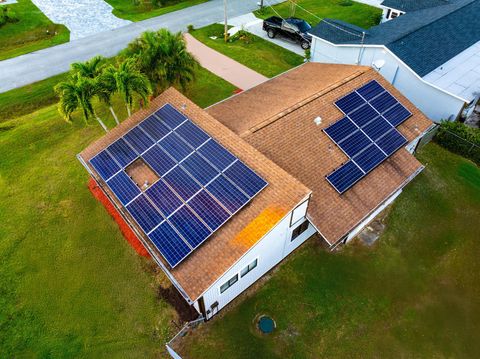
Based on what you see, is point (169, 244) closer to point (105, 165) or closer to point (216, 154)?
point (216, 154)

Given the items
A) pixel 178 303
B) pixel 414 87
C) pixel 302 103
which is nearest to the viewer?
pixel 178 303

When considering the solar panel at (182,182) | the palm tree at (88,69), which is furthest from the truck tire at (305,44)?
the solar panel at (182,182)

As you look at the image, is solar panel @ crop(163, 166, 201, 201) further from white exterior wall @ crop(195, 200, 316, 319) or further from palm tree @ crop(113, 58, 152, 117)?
palm tree @ crop(113, 58, 152, 117)

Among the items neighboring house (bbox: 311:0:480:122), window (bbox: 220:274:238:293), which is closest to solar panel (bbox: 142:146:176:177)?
window (bbox: 220:274:238:293)

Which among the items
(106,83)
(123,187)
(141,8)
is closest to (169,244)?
(123,187)

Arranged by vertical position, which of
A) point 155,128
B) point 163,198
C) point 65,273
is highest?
point 155,128

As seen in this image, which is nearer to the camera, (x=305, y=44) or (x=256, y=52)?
(x=256, y=52)

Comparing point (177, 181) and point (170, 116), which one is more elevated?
point (170, 116)

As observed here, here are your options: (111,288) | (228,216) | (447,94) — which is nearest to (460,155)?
(447,94)
